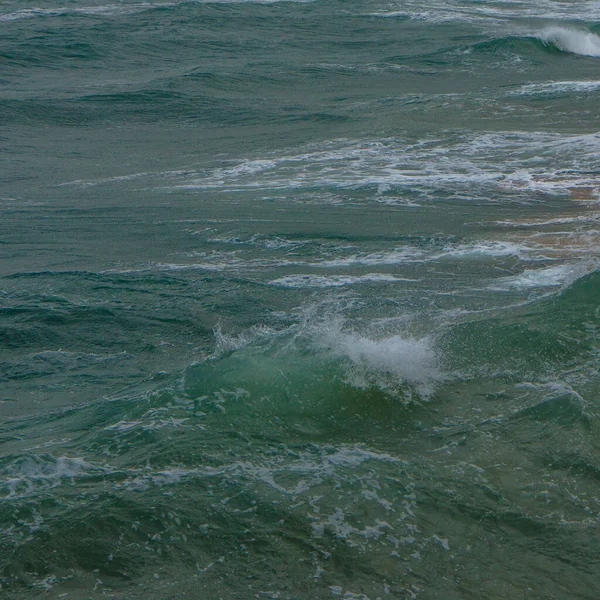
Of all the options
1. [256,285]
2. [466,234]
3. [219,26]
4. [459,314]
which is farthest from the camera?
[219,26]

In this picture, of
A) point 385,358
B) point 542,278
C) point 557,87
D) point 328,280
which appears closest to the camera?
point 385,358

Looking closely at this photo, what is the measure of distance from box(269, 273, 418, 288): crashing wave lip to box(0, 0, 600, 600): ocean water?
0.04 m

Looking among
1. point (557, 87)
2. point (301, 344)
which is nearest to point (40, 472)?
point (301, 344)

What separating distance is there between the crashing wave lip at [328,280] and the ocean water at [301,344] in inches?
1.4

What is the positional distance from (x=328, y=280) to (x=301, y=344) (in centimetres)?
212

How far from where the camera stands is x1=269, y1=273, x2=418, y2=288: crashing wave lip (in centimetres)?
972

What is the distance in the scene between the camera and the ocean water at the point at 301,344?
5.30 metres

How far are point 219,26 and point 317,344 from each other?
2111 centimetres

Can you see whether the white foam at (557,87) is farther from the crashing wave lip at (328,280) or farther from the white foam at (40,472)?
the white foam at (40,472)

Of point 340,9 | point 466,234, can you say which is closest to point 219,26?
point 340,9

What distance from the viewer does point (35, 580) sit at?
502 centimetres

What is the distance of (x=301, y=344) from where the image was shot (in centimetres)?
784

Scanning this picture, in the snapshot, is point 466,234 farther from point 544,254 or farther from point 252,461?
point 252,461

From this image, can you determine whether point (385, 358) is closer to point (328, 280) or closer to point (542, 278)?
point (328, 280)
